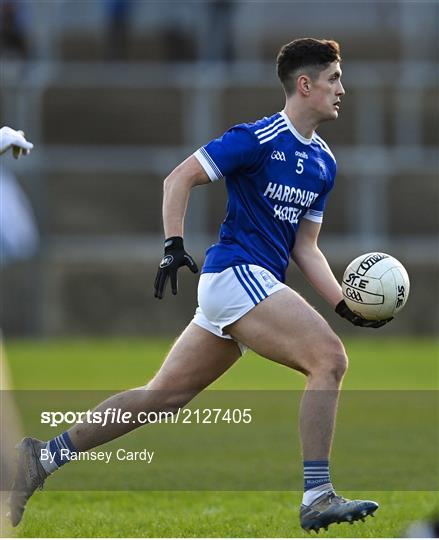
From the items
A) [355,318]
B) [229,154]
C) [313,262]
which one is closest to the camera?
[229,154]

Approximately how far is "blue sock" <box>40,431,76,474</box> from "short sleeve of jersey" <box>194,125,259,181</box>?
1.63 metres

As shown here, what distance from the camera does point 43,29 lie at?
84.7 ft

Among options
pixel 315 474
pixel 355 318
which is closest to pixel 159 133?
pixel 355 318

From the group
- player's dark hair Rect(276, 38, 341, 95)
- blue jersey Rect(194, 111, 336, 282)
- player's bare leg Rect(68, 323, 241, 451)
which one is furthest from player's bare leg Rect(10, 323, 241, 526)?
player's dark hair Rect(276, 38, 341, 95)

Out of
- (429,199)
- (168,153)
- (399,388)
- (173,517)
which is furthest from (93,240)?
(173,517)

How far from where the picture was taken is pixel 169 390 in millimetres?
7855

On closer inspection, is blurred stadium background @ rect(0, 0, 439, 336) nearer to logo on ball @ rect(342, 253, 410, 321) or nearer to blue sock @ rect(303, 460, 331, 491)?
logo on ball @ rect(342, 253, 410, 321)

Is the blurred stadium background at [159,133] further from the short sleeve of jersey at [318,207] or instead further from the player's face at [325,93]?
the player's face at [325,93]

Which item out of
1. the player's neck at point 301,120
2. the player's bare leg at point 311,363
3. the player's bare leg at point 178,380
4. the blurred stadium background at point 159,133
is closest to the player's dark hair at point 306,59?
the player's neck at point 301,120

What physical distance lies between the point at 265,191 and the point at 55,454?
1789 mm

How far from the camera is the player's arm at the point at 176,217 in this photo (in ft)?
24.0

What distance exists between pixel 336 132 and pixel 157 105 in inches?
131

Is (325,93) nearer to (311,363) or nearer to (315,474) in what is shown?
(311,363)

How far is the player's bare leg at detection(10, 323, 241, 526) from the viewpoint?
7816mm
